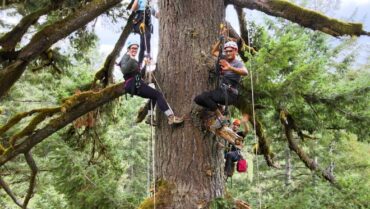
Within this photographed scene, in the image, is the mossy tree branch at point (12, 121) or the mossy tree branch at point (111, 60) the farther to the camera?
the mossy tree branch at point (111, 60)

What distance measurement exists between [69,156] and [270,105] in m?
4.13

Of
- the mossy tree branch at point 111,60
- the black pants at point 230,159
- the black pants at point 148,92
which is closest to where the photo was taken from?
the black pants at point 148,92

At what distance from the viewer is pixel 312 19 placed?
536 cm

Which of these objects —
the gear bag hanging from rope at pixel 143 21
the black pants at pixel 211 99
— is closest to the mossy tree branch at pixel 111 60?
the gear bag hanging from rope at pixel 143 21

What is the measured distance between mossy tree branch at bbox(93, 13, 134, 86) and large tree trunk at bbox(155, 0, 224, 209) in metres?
1.35

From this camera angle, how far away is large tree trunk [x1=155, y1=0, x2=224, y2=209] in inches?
209

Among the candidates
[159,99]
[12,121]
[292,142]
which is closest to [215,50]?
[159,99]

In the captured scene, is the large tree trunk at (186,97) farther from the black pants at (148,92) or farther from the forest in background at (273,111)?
the forest in background at (273,111)

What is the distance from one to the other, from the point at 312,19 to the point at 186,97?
5.79ft

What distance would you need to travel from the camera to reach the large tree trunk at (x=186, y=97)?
5.30 metres

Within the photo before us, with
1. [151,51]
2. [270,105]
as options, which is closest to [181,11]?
[151,51]

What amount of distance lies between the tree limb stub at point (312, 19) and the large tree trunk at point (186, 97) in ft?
2.42

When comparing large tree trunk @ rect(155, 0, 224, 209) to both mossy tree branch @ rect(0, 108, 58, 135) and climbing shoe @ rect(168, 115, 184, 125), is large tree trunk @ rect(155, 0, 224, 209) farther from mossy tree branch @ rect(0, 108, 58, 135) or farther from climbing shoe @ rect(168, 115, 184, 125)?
mossy tree branch @ rect(0, 108, 58, 135)

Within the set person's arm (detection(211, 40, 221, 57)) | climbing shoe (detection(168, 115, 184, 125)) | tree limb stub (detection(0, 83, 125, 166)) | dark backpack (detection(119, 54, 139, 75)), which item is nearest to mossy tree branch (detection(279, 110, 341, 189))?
person's arm (detection(211, 40, 221, 57))
